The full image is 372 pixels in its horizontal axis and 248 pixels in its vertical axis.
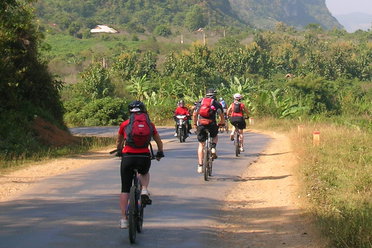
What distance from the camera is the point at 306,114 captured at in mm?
48406

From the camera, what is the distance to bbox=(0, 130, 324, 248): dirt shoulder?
8633 millimetres

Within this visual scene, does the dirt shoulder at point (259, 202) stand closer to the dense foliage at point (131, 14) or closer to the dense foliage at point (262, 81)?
the dense foliage at point (262, 81)

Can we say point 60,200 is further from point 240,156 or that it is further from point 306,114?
point 306,114

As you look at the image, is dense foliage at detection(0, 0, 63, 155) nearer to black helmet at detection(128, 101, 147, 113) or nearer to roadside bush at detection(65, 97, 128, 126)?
black helmet at detection(128, 101, 147, 113)

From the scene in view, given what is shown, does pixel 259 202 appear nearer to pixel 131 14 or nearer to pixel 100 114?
pixel 100 114

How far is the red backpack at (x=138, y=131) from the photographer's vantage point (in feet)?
26.8

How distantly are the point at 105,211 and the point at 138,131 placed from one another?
89.2 inches

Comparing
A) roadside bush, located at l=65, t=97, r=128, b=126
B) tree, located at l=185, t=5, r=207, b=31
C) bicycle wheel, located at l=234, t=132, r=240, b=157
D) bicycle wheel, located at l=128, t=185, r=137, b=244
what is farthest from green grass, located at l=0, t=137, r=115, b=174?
tree, located at l=185, t=5, r=207, b=31

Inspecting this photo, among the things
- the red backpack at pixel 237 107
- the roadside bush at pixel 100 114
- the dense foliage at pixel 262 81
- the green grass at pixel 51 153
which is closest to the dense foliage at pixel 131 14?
the dense foliage at pixel 262 81

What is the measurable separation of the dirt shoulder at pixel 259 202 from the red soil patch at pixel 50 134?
346cm

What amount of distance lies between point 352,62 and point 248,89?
3191 cm

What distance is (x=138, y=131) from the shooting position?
8.16 metres

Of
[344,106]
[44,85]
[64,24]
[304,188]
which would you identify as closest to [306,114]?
[344,106]

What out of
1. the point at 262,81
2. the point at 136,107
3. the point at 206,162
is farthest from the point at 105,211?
the point at 262,81
